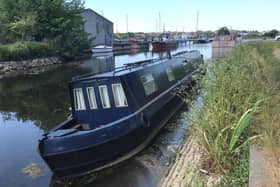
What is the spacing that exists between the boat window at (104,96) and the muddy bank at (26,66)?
63.1ft

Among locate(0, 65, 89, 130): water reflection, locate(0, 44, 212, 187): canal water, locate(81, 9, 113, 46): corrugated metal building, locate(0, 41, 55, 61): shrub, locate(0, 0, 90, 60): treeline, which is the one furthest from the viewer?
locate(81, 9, 113, 46): corrugated metal building

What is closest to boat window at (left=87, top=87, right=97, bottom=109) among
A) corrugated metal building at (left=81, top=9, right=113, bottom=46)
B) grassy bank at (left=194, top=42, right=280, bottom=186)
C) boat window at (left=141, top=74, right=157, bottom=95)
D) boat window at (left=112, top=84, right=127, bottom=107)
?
boat window at (left=112, top=84, right=127, bottom=107)

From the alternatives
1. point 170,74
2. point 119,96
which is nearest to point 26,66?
point 170,74

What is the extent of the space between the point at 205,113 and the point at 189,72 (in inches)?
→ 361

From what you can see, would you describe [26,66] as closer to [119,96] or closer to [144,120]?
[119,96]

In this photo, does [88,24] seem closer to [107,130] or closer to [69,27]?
[69,27]

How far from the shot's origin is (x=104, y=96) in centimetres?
724

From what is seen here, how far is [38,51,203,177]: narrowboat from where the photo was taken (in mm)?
6102

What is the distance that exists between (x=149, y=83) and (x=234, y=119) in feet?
12.9

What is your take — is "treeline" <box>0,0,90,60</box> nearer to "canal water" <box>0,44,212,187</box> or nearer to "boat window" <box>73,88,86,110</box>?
"canal water" <box>0,44,212,187</box>

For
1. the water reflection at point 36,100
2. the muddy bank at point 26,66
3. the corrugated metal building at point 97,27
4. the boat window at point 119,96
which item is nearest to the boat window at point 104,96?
the boat window at point 119,96

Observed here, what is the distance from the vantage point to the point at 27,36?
32.7 metres

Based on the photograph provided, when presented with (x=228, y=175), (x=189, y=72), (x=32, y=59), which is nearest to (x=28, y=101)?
(x=189, y=72)

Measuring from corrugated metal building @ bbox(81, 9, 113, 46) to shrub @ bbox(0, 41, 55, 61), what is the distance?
48.7ft
